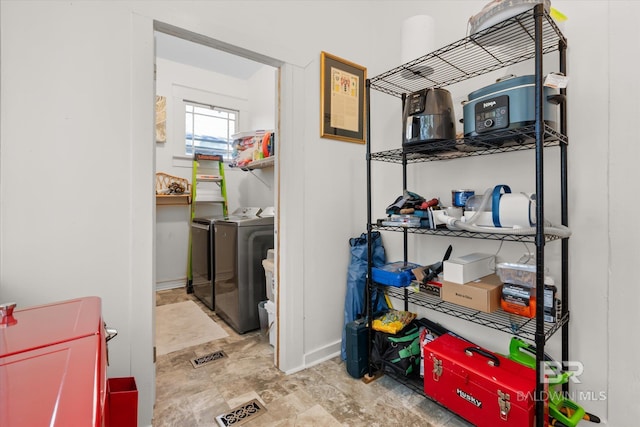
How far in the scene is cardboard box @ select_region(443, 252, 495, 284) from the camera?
1.48 m

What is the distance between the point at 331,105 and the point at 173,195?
7.88 feet

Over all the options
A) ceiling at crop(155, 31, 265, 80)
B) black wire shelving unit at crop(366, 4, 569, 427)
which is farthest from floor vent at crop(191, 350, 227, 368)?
ceiling at crop(155, 31, 265, 80)

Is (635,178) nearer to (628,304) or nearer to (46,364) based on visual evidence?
(628,304)

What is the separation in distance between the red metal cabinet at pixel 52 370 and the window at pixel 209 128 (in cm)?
347

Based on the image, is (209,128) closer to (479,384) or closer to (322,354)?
(322,354)

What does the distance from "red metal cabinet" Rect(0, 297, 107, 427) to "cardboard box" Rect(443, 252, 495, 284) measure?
1.41 m

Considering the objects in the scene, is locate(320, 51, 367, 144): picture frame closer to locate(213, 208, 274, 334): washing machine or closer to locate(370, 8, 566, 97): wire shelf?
locate(370, 8, 566, 97): wire shelf

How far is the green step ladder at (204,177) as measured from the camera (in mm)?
3725

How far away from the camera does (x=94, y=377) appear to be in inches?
21.7

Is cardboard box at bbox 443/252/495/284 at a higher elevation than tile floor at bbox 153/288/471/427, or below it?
higher

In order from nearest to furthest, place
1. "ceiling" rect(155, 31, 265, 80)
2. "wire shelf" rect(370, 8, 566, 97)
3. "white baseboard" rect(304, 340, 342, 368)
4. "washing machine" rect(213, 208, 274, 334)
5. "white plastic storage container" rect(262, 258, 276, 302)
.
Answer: "wire shelf" rect(370, 8, 566, 97) < "white baseboard" rect(304, 340, 342, 368) < "white plastic storage container" rect(262, 258, 276, 302) < "washing machine" rect(213, 208, 274, 334) < "ceiling" rect(155, 31, 265, 80)

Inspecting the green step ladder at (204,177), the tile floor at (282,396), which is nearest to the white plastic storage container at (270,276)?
the tile floor at (282,396)

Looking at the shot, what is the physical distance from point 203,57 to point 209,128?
0.89 m

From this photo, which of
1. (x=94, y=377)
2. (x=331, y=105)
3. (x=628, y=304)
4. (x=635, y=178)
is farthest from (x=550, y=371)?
(x=331, y=105)
